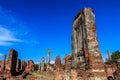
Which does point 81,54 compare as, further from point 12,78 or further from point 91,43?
point 12,78

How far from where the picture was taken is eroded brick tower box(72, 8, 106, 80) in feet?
31.4

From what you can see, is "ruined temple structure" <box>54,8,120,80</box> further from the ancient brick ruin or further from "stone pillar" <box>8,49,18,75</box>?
"stone pillar" <box>8,49,18,75</box>

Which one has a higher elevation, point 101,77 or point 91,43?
point 91,43

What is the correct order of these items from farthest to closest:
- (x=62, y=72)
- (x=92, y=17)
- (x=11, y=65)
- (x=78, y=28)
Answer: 1. (x=11, y=65)
2. (x=78, y=28)
3. (x=92, y=17)
4. (x=62, y=72)

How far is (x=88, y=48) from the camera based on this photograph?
1038 cm

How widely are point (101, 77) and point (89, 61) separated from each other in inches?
49.7

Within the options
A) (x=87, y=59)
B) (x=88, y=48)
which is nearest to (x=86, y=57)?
(x=87, y=59)

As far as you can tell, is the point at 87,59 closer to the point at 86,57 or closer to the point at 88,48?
the point at 86,57

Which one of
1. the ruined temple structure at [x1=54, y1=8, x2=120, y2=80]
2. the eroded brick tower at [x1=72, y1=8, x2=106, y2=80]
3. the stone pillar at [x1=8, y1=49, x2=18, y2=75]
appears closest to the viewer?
the ruined temple structure at [x1=54, y1=8, x2=120, y2=80]

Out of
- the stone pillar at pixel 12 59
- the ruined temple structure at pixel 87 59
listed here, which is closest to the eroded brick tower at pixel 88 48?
the ruined temple structure at pixel 87 59

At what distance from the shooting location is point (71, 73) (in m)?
9.20

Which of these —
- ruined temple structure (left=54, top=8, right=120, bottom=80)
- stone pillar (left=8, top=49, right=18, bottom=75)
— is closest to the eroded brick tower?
ruined temple structure (left=54, top=8, right=120, bottom=80)

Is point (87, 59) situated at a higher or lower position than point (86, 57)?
lower

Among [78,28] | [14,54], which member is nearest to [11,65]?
[14,54]
